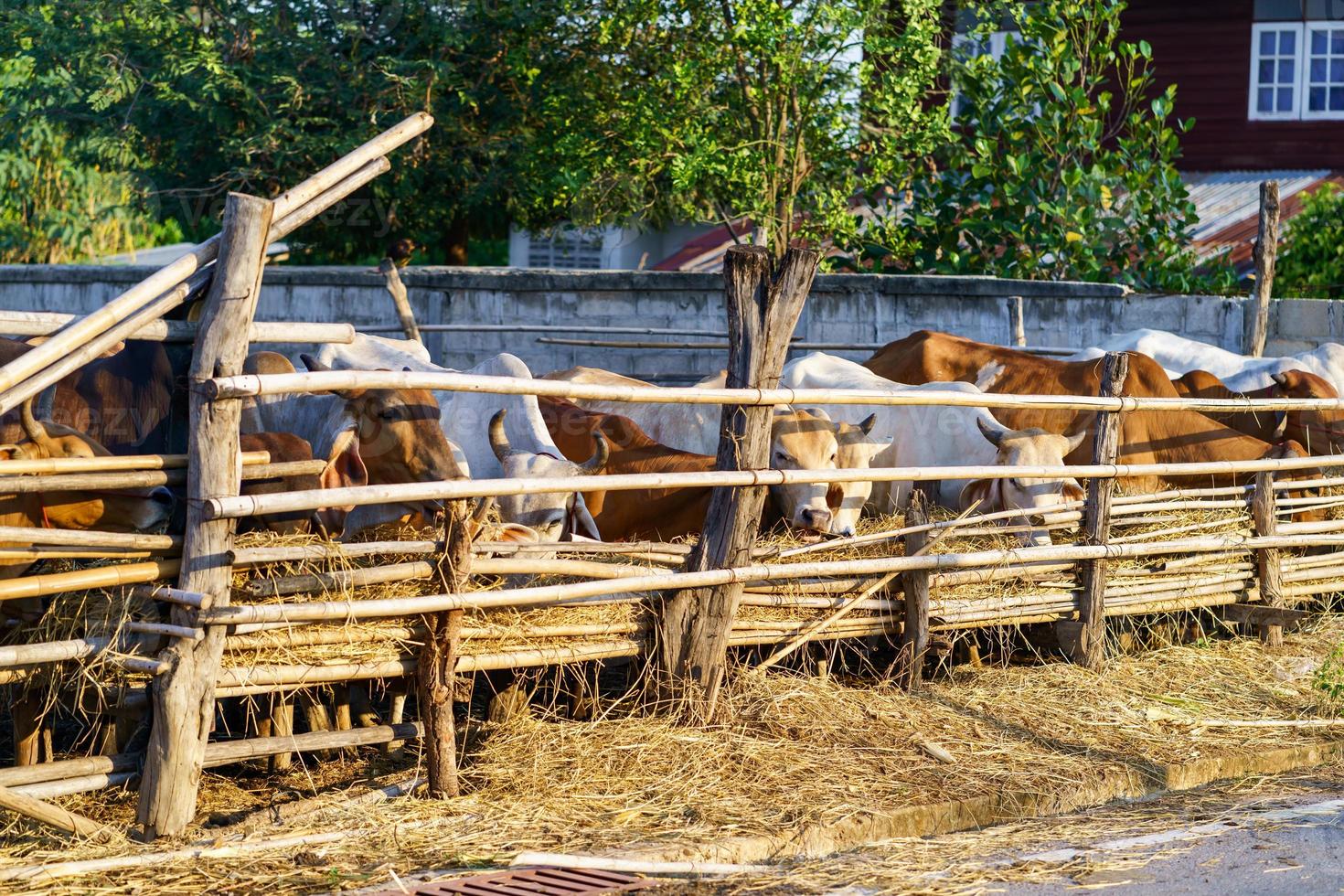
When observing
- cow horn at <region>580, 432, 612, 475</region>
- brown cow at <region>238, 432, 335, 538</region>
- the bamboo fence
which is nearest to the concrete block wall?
the bamboo fence

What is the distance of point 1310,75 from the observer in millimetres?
17109

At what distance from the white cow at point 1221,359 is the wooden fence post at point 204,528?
5472 millimetres

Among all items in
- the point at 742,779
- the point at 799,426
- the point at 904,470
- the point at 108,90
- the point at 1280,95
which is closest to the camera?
the point at 742,779

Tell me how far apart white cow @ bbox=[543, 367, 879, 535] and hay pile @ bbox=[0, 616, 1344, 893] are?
0.76 m

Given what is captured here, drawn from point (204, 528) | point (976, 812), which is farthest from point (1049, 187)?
point (204, 528)

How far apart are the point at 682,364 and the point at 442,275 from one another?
1.90m

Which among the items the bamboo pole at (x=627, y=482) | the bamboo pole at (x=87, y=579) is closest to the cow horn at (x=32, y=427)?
the bamboo pole at (x=87, y=579)

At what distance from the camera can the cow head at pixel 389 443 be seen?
18.2 ft

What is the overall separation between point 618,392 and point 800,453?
1.75 meters

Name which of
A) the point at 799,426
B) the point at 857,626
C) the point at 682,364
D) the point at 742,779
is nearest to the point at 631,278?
the point at 682,364

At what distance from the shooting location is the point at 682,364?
10359 mm

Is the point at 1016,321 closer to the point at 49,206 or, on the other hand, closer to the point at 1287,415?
the point at 1287,415

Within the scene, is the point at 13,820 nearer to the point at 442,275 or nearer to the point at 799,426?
the point at 799,426

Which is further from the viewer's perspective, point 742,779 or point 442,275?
point 442,275
